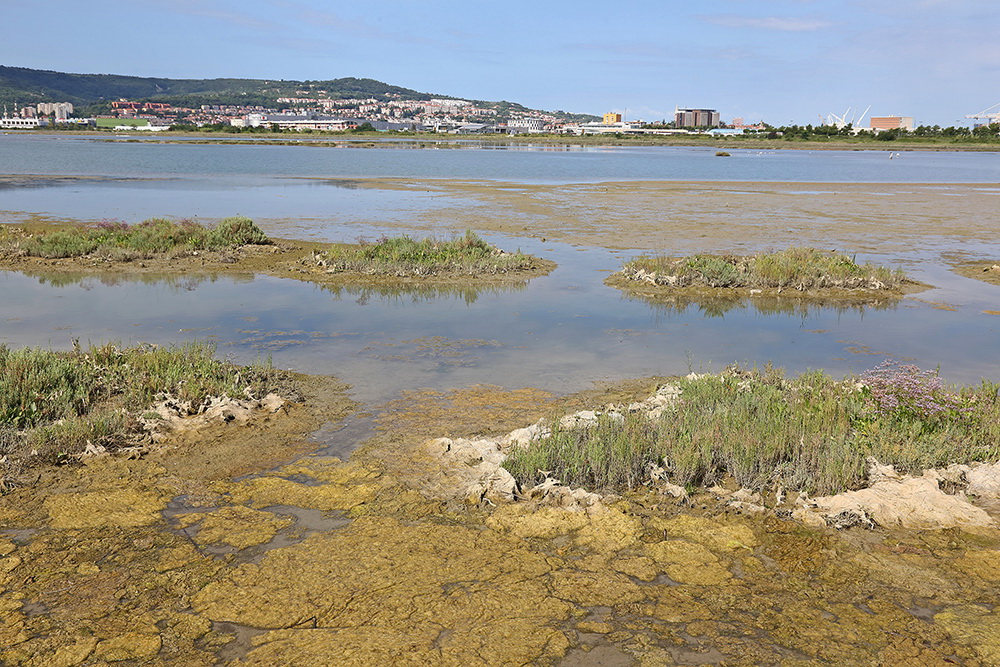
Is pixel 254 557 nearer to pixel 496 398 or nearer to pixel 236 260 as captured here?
pixel 496 398

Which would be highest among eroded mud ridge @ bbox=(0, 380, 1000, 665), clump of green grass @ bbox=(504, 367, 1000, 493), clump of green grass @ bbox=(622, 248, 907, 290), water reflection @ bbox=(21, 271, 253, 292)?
clump of green grass @ bbox=(622, 248, 907, 290)

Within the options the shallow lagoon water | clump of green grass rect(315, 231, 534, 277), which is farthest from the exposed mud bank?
clump of green grass rect(315, 231, 534, 277)

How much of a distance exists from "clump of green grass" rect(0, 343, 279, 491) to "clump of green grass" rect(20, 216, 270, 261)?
11098mm

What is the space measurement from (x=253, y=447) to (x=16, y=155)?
82370mm

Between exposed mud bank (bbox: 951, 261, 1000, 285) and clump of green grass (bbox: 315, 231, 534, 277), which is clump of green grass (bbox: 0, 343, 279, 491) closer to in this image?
clump of green grass (bbox: 315, 231, 534, 277)

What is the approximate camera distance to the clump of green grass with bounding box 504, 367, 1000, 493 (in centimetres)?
746

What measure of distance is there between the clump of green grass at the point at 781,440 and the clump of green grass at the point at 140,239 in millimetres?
16868

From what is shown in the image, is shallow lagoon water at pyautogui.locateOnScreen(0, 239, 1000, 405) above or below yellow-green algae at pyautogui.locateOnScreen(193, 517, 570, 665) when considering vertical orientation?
above

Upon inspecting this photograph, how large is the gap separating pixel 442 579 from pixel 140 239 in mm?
19155

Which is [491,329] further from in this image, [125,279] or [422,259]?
[125,279]

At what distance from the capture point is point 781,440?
25.5ft

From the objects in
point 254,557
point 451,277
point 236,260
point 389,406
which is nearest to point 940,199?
point 451,277

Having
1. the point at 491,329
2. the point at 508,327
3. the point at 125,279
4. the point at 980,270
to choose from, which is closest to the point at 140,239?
the point at 125,279

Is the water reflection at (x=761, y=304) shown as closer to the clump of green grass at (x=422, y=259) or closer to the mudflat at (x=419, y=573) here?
the clump of green grass at (x=422, y=259)
